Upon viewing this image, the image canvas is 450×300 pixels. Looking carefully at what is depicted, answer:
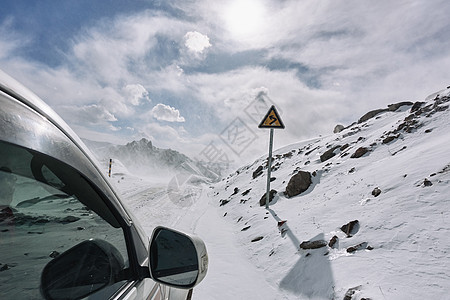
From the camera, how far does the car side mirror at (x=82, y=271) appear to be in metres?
0.88

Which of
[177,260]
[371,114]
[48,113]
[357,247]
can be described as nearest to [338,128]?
[371,114]

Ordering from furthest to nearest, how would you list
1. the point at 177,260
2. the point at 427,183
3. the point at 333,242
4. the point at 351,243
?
the point at 427,183
the point at 333,242
the point at 351,243
the point at 177,260

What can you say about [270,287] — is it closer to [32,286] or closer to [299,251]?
[299,251]

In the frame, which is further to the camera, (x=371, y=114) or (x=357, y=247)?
(x=371, y=114)

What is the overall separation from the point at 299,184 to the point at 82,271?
8398 mm

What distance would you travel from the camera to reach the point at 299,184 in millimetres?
8555

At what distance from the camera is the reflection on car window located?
801 mm

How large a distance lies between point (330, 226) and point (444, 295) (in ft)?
7.52

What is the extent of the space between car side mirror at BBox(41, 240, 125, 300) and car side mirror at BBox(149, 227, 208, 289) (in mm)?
187

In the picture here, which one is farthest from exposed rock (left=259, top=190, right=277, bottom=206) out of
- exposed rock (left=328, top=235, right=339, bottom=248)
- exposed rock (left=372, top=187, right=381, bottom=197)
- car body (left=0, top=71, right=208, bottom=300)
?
car body (left=0, top=71, right=208, bottom=300)

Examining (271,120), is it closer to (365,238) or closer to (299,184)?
(299,184)

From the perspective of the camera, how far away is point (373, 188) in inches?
207

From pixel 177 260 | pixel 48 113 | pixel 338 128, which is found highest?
pixel 48 113

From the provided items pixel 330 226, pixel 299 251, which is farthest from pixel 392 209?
pixel 299 251
